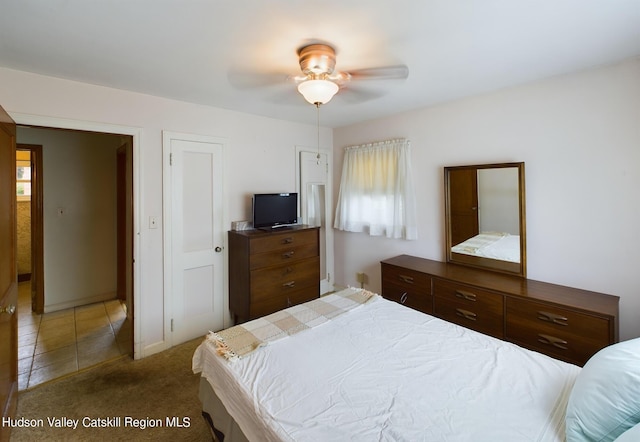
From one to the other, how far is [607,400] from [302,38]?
2.12 metres

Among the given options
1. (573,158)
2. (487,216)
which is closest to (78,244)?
(487,216)

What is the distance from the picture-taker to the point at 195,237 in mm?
2994

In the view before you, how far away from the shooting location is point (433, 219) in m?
3.13

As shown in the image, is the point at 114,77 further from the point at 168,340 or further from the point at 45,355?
the point at 45,355

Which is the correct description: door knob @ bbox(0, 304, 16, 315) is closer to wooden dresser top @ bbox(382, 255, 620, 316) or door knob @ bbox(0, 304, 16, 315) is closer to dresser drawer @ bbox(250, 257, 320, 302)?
dresser drawer @ bbox(250, 257, 320, 302)

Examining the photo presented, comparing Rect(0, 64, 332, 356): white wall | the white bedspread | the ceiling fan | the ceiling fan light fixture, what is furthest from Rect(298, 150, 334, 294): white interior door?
the white bedspread

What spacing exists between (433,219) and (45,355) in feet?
13.3

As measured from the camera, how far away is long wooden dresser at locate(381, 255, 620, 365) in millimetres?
1883


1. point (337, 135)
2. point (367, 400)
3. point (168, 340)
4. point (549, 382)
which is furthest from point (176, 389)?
point (337, 135)

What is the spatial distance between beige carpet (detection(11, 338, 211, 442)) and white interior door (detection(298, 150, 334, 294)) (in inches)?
84.6

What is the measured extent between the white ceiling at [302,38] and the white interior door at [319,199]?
1.52 metres

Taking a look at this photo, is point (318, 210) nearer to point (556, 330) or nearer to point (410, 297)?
point (410, 297)

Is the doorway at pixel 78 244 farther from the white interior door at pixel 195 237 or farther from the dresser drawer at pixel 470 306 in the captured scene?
the dresser drawer at pixel 470 306

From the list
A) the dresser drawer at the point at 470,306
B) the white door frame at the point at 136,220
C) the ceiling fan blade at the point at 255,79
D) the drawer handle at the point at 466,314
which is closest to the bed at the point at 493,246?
the dresser drawer at the point at 470,306
